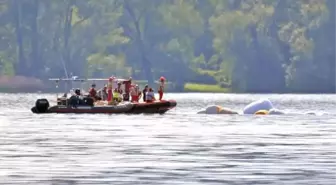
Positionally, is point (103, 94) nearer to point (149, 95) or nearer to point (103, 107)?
point (103, 107)

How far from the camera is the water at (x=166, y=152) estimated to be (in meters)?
35.6

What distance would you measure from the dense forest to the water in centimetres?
9197

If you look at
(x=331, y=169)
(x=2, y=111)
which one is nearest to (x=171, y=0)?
(x=2, y=111)

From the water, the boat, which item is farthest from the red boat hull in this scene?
the water

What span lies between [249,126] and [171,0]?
389 ft

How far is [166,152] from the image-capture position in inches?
1734

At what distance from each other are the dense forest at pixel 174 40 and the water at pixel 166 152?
302 ft

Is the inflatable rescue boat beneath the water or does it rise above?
above

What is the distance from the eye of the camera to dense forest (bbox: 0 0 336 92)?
531 feet

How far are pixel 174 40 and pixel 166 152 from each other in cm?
13160

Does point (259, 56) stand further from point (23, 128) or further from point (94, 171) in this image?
point (94, 171)

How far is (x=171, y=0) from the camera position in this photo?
7151 inches

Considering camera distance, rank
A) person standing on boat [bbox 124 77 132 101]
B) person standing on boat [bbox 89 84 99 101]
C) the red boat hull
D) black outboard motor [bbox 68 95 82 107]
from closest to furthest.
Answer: the red boat hull → black outboard motor [bbox 68 95 82 107] → person standing on boat [bbox 124 77 132 101] → person standing on boat [bbox 89 84 99 101]

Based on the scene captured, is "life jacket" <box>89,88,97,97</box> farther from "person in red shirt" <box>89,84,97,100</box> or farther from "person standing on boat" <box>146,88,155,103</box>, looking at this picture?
"person standing on boat" <box>146,88,155,103</box>
